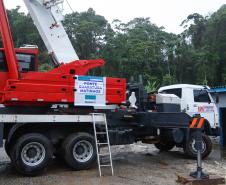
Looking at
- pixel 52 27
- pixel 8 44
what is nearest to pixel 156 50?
pixel 52 27

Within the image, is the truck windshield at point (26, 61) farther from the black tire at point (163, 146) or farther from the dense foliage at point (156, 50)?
the dense foliage at point (156, 50)

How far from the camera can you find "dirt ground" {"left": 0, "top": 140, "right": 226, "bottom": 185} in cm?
812

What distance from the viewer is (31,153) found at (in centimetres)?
866

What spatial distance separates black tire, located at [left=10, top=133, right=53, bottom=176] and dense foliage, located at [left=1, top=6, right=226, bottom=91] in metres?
28.2

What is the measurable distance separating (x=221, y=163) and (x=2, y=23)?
7.66 metres

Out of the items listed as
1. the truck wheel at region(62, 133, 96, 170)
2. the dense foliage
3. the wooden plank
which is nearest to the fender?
the truck wheel at region(62, 133, 96, 170)

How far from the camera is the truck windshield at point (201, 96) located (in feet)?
41.7

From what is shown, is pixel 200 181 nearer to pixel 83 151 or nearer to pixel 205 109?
Result: pixel 83 151

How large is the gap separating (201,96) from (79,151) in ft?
18.3

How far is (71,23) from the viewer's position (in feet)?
129

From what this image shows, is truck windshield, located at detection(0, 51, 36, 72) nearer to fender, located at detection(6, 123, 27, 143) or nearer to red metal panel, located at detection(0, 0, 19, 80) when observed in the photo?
red metal panel, located at detection(0, 0, 19, 80)

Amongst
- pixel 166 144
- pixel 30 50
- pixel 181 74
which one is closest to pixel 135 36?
pixel 181 74

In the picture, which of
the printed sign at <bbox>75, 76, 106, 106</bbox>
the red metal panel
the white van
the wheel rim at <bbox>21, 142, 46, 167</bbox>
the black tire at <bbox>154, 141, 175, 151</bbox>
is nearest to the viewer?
the wheel rim at <bbox>21, 142, 46, 167</bbox>

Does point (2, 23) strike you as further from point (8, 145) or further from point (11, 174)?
point (11, 174)
